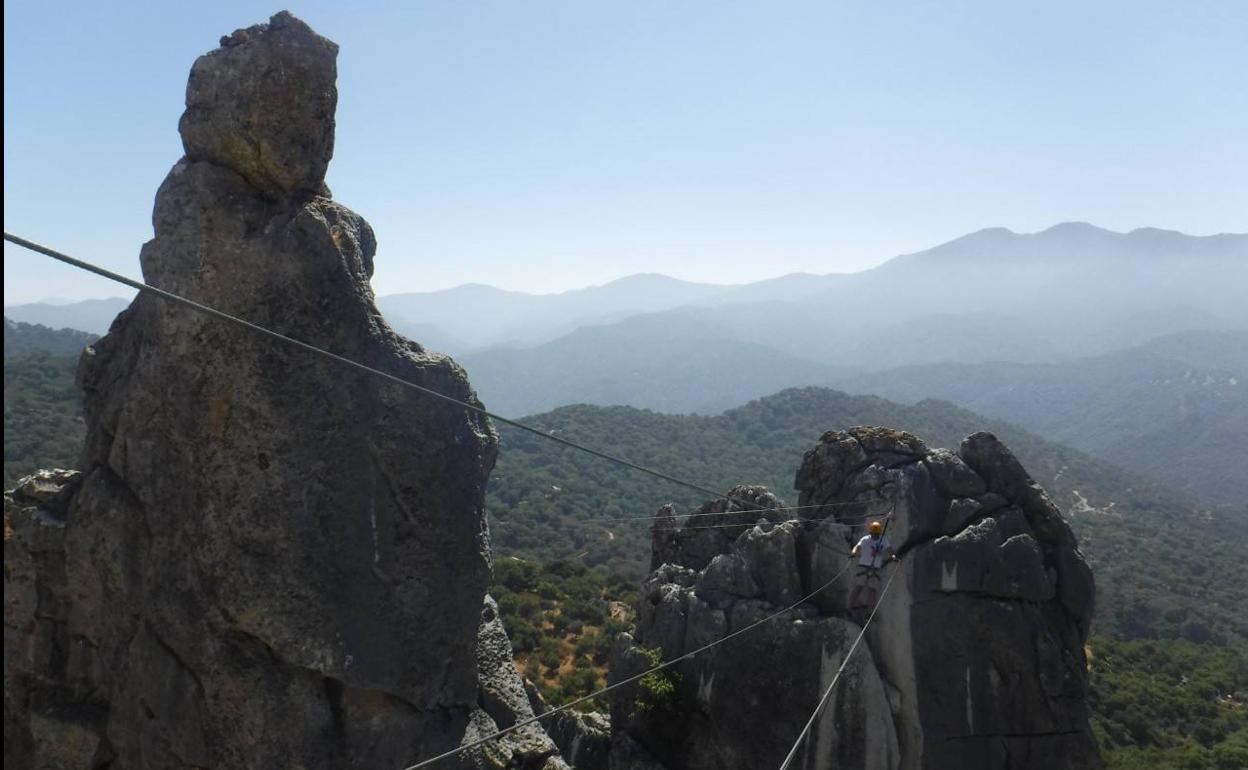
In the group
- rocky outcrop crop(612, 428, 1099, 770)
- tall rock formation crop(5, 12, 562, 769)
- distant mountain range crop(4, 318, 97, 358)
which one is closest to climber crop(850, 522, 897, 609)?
rocky outcrop crop(612, 428, 1099, 770)

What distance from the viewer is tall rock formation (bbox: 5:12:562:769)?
6445 mm

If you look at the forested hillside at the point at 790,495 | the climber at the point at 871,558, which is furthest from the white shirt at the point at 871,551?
the forested hillside at the point at 790,495

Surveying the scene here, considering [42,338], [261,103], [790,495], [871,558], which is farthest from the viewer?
[42,338]

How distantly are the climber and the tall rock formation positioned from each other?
773 centimetres

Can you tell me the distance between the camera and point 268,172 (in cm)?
718

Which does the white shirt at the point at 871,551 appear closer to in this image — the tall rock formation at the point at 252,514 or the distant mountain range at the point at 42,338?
the tall rock formation at the point at 252,514

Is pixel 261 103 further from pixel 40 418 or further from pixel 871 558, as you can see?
pixel 40 418

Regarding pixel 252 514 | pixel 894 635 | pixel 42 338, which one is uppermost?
pixel 252 514

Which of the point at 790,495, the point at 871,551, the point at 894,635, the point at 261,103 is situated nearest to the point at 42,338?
the point at 790,495

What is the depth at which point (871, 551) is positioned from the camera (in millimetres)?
13391

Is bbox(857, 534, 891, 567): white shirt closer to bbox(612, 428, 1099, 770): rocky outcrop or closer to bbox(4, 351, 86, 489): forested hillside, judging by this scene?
bbox(612, 428, 1099, 770): rocky outcrop

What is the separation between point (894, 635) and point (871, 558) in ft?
3.85

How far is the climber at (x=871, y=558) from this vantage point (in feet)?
43.9

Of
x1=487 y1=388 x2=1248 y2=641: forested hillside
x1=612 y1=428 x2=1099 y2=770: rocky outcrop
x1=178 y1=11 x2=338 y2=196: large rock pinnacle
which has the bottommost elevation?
x1=487 y1=388 x2=1248 y2=641: forested hillside
